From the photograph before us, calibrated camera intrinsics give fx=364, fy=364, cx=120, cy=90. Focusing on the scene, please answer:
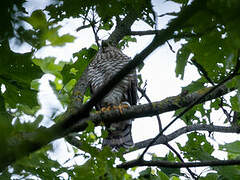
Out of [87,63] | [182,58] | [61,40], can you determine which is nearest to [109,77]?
[87,63]

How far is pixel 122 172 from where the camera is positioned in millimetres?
1973

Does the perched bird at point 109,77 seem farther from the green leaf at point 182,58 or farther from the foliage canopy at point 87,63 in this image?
the green leaf at point 182,58

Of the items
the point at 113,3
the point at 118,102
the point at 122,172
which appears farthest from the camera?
the point at 118,102

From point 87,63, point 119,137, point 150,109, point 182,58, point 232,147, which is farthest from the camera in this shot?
point 119,137

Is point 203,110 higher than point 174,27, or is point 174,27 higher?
point 203,110

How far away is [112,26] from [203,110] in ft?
5.31

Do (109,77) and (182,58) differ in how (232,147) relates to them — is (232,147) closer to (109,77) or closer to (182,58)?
(182,58)

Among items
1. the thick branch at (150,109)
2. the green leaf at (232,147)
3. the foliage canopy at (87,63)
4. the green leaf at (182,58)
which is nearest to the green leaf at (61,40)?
the foliage canopy at (87,63)

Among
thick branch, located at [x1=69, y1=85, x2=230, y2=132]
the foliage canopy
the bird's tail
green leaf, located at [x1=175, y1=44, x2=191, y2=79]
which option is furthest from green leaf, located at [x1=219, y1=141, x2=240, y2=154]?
the bird's tail

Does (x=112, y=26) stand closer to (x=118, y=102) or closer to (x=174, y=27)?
(x=118, y=102)

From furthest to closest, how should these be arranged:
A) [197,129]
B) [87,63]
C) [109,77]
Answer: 1. [109,77]
2. [87,63]
3. [197,129]

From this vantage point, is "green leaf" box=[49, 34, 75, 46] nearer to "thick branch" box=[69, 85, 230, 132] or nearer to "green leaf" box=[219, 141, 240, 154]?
"thick branch" box=[69, 85, 230, 132]

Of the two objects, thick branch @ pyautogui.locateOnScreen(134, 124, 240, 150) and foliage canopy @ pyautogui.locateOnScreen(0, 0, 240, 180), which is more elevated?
thick branch @ pyautogui.locateOnScreen(134, 124, 240, 150)

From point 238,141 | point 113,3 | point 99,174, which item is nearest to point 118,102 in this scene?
point 238,141
